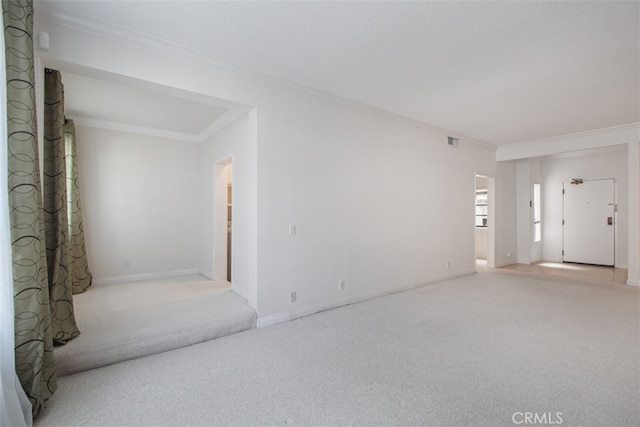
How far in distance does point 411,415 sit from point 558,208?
7783 mm

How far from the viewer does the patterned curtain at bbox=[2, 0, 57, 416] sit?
1.77m

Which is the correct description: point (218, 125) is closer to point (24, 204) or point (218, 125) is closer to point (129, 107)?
point (129, 107)

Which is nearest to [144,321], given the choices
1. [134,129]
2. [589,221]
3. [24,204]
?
[24,204]

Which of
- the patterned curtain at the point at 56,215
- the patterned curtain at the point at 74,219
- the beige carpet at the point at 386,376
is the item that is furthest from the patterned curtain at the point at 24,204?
the patterned curtain at the point at 74,219

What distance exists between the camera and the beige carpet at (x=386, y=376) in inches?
74.0

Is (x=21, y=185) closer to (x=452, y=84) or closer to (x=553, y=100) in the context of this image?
(x=452, y=84)

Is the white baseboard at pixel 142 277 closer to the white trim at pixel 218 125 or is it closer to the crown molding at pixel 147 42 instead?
the white trim at pixel 218 125

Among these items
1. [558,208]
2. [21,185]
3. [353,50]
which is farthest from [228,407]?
[558,208]

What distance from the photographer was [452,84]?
348cm

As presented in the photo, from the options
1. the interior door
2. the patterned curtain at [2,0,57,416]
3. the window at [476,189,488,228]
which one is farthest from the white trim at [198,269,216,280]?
the interior door

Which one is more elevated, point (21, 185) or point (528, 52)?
point (528, 52)

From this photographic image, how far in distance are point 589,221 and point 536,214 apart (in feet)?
3.32

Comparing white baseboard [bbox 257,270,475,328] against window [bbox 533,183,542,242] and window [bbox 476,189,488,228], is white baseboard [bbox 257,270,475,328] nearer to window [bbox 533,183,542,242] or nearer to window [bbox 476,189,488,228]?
window [bbox 476,189,488,228]

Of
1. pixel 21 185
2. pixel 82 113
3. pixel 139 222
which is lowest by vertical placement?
pixel 139 222
